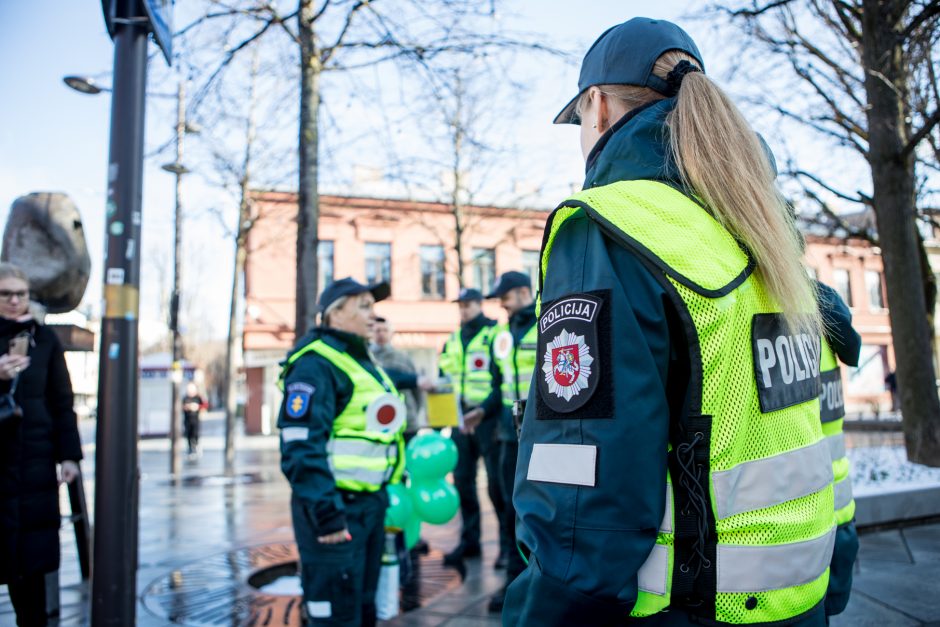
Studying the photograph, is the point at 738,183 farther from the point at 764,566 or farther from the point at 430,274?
the point at 430,274

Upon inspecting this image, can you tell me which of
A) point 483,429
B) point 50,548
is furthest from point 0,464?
point 483,429

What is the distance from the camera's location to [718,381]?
4.13 ft

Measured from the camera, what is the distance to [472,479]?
6352mm

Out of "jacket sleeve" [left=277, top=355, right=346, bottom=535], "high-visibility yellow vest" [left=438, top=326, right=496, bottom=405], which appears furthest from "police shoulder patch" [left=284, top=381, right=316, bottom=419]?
"high-visibility yellow vest" [left=438, top=326, right=496, bottom=405]

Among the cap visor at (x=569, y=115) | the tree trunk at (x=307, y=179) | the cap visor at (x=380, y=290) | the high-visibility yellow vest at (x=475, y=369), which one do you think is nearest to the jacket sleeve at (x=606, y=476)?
the cap visor at (x=569, y=115)

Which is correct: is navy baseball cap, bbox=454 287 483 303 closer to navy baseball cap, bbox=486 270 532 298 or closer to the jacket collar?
navy baseball cap, bbox=486 270 532 298

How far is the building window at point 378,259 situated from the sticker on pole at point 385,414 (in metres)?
23.8

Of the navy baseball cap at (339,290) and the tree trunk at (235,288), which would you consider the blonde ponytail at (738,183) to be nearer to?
the navy baseball cap at (339,290)

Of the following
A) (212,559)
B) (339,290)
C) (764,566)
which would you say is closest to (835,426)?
(764,566)

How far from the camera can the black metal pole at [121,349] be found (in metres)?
3.10

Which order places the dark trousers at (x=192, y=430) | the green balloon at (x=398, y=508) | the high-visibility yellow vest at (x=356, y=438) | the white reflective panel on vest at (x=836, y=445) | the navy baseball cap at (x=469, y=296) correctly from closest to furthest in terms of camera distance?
1. the white reflective panel on vest at (x=836, y=445)
2. the high-visibility yellow vest at (x=356, y=438)
3. the green balloon at (x=398, y=508)
4. the navy baseball cap at (x=469, y=296)
5. the dark trousers at (x=192, y=430)

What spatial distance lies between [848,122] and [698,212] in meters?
9.86

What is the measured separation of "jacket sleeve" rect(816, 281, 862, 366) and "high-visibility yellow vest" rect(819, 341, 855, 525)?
0.03m

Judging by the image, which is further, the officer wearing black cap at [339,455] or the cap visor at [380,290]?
the cap visor at [380,290]
